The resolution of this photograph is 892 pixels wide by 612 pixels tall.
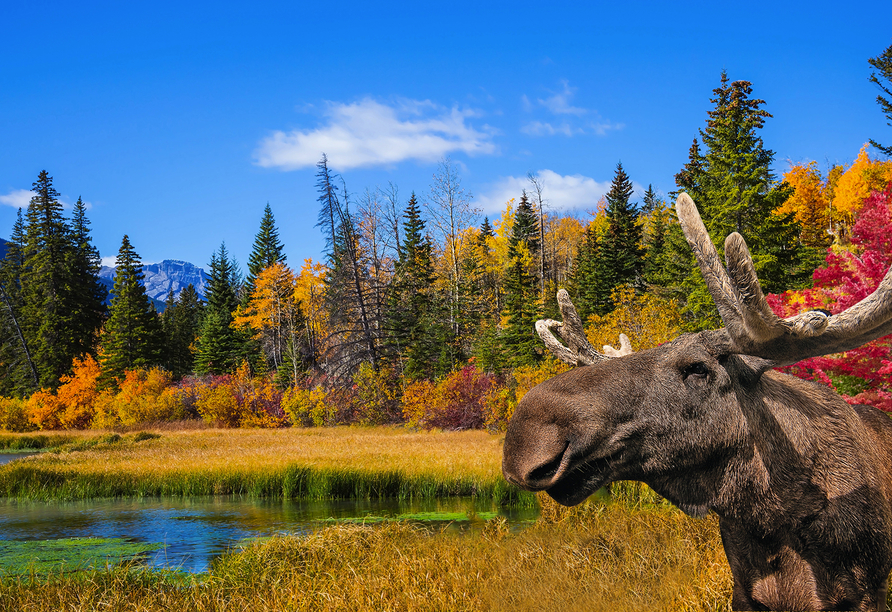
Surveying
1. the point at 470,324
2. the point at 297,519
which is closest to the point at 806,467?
the point at 297,519

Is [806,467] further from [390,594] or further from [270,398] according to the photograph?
[270,398]

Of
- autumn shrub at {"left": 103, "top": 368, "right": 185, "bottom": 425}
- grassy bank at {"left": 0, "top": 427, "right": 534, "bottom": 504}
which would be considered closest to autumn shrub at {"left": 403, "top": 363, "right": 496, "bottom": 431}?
grassy bank at {"left": 0, "top": 427, "right": 534, "bottom": 504}

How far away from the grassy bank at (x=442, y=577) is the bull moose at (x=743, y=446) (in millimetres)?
2277

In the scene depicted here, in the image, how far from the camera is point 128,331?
46938 mm

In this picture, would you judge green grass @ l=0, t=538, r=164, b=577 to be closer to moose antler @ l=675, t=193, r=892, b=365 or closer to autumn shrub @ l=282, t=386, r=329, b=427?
moose antler @ l=675, t=193, r=892, b=365

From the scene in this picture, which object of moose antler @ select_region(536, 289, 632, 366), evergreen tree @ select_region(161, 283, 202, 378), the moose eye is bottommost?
the moose eye

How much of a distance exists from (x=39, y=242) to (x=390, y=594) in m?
60.8

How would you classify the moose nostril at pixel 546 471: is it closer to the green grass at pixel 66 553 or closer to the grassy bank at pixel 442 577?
the grassy bank at pixel 442 577

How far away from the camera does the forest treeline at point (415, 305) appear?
22.7 metres

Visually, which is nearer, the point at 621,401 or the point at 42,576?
the point at 621,401

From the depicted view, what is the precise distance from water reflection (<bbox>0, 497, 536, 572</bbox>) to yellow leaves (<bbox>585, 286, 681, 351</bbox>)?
12129 millimetres

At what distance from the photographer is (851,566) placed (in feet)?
7.21

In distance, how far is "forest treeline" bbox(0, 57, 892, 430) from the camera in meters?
22.7

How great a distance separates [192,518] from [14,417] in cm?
3776
